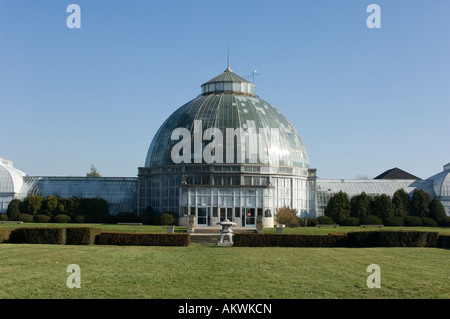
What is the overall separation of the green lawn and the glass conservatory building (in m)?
36.0

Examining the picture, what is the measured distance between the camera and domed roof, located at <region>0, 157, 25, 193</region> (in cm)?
7981

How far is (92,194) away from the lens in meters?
81.5

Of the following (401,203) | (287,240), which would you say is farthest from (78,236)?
(401,203)

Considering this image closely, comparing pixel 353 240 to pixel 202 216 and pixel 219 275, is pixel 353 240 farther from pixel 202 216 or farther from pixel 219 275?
pixel 202 216

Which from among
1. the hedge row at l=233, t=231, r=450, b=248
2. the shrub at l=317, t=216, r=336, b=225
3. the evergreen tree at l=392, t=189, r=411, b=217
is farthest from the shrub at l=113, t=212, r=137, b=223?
the evergreen tree at l=392, t=189, r=411, b=217

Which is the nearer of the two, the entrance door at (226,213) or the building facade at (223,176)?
the entrance door at (226,213)

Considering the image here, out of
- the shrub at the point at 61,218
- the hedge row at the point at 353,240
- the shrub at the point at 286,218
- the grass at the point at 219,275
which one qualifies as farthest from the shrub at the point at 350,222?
the grass at the point at 219,275

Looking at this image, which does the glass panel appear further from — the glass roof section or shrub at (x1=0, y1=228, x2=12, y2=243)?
shrub at (x1=0, y1=228, x2=12, y2=243)

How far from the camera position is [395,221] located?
70688mm

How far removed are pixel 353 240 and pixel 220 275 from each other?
67.2 feet

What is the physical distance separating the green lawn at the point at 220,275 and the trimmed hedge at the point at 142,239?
7.73 meters

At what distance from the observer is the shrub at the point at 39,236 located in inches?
1507

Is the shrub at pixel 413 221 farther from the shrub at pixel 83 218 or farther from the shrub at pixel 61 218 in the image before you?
the shrub at pixel 61 218
